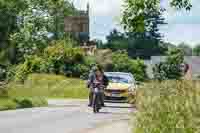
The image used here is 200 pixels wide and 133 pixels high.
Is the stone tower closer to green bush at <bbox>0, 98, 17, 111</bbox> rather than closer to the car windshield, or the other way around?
the car windshield

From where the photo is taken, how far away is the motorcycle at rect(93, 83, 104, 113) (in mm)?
26922

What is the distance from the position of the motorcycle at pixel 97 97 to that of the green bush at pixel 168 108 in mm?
11192

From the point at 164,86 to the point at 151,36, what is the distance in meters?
123

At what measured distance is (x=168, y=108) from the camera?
1333cm

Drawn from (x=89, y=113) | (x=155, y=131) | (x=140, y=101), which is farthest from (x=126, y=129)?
(x=89, y=113)

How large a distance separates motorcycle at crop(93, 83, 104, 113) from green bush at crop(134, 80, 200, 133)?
36.7ft

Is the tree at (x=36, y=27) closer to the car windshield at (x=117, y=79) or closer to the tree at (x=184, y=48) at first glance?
the car windshield at (x=117, y=79)

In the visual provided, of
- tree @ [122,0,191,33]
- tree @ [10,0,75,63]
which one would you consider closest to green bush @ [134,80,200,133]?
tree @ [122,0,191,33]

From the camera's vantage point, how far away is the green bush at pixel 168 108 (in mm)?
12195

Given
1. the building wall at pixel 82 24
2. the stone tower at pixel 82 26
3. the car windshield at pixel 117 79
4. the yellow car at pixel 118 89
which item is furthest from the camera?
the building wall at pixel 82 24

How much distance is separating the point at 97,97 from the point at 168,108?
557 inches

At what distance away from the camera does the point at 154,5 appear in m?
13.9

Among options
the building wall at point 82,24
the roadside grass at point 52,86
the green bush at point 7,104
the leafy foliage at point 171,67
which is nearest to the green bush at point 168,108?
the green bush at point 7,104

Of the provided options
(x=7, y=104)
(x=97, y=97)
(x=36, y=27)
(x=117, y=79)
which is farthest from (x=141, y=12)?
(x=36, y=27)
